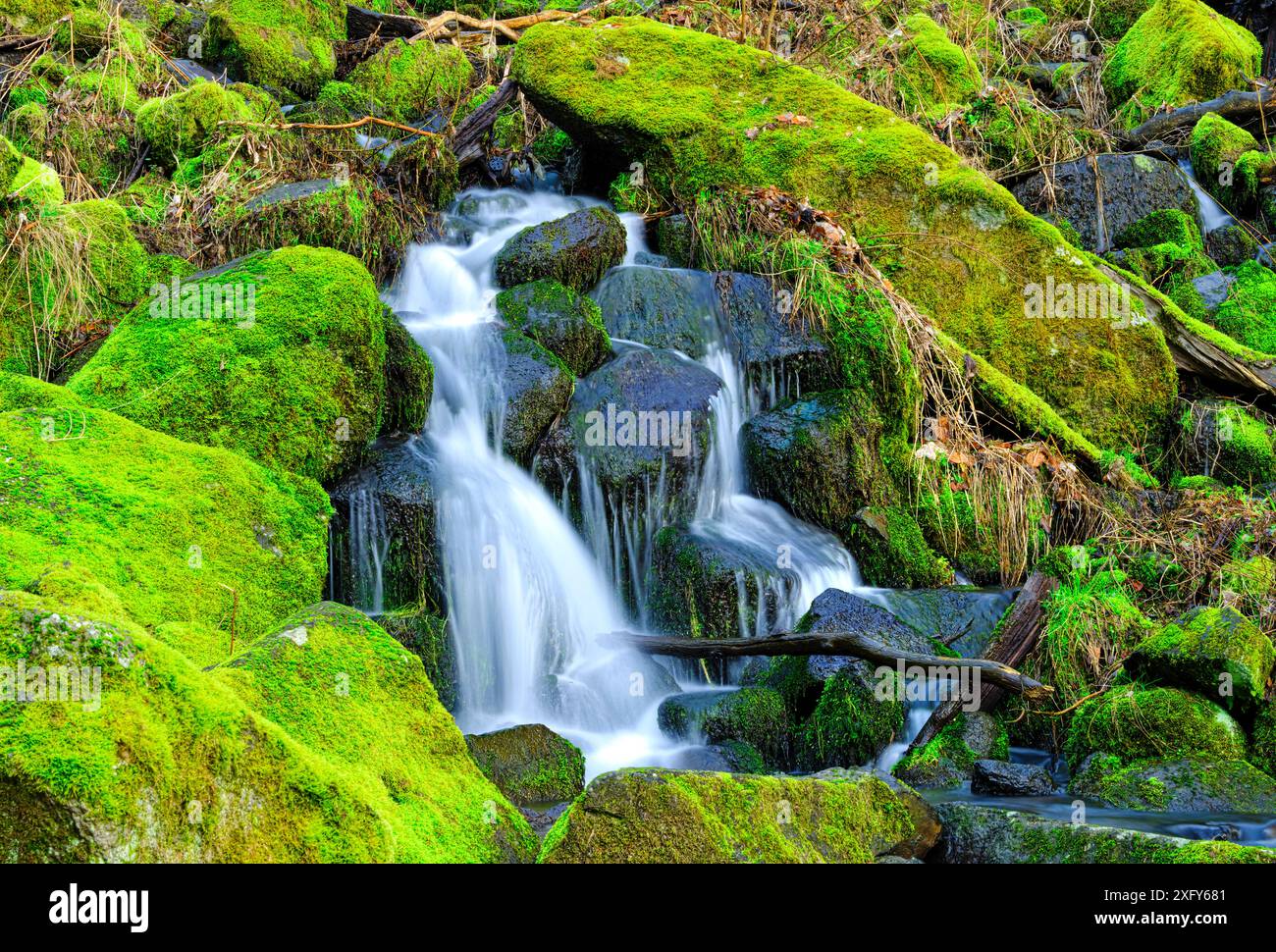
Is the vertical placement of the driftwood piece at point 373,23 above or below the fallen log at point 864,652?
above

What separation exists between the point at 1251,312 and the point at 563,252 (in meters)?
6.72

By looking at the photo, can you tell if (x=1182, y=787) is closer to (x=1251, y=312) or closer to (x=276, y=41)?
(x=1251, y=312)

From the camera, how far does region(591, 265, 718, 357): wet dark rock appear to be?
8.89m

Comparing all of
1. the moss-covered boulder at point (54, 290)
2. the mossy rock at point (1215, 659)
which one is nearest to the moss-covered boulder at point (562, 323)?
the moss-covered boulder at point (54, 290)

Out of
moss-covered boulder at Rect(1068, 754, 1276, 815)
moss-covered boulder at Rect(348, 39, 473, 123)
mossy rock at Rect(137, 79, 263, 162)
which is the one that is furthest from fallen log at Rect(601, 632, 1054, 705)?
moss-covered boulder at Rect(348, 39, 473, 123)

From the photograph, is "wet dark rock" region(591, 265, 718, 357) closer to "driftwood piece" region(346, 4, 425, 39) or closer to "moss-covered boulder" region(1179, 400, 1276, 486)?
"moss-covered boulder" region(1179, 400, 1276, 486)

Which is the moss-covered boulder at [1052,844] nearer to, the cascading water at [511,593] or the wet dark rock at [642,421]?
the cascading water at [511,593]

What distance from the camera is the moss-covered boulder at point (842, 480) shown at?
26.2 feet

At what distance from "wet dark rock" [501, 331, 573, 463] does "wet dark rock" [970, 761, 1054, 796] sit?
3.54m

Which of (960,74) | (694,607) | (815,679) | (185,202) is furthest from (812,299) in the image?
(960,74)

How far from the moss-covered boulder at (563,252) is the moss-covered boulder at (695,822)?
225 inches

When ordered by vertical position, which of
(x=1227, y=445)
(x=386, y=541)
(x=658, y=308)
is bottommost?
(x=386, y=541)

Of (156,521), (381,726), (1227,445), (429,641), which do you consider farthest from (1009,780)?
(1227,445)

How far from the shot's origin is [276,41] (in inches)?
472
